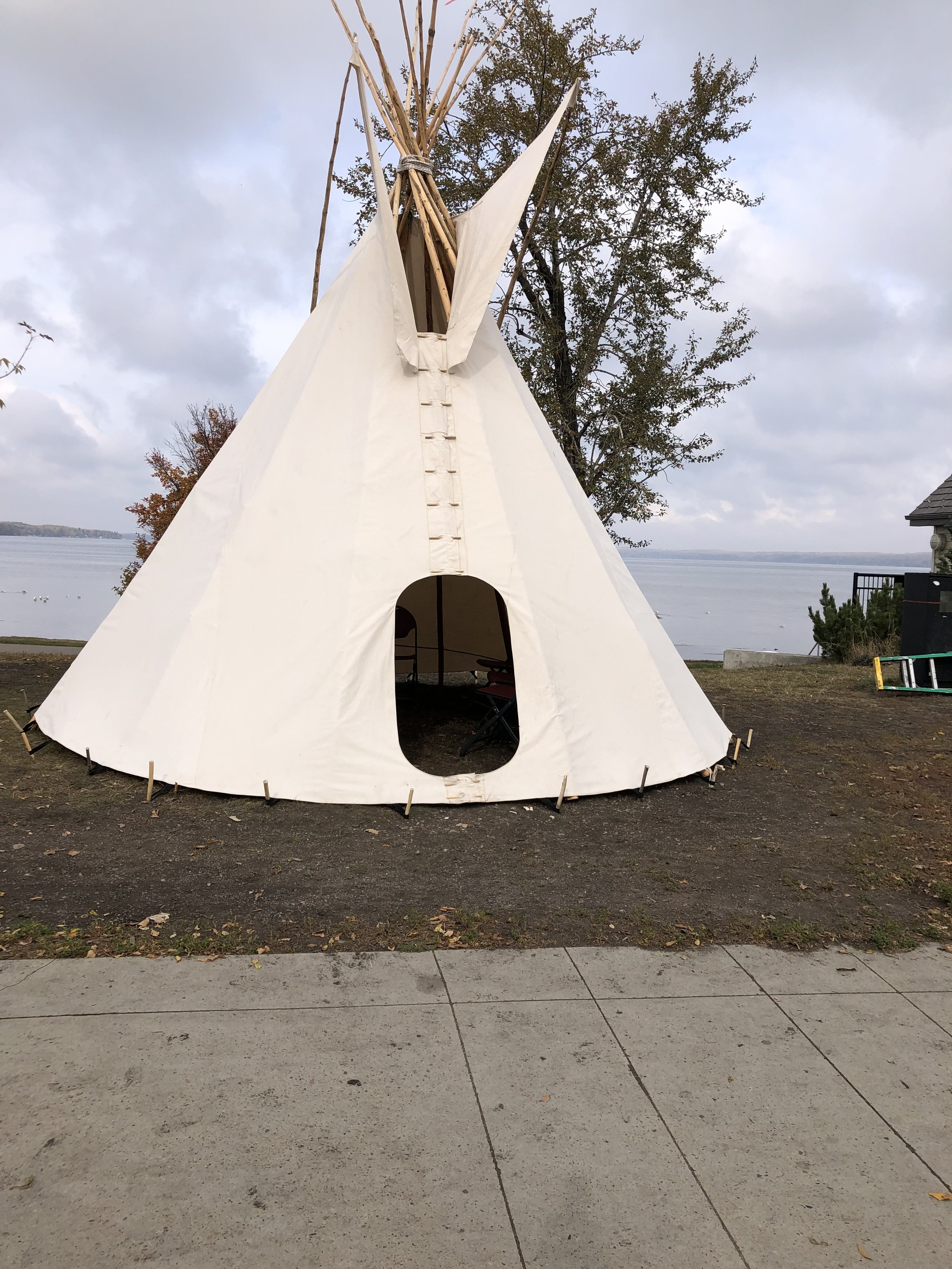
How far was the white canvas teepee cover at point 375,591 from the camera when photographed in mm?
5852

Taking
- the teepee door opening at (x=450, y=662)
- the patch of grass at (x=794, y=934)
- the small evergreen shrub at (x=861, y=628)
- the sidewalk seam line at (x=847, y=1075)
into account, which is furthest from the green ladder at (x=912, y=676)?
the sidewalk seam line at (x=847, y=1075)

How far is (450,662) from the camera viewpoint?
37.4ft

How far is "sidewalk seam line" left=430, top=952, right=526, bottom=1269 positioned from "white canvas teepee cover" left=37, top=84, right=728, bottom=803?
2191 millimetres

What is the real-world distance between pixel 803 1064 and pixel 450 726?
19.0 ft

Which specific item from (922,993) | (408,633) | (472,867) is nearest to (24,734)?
(472,867)

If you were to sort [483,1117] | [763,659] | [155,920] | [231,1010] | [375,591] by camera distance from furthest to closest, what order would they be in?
[763,659] < [375,591] < [155,920] < [231,1010] < [483,1117]

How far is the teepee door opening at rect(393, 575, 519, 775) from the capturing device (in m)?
8.34

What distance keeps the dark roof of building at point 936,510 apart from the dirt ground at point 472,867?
1128 cm

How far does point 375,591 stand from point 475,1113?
3.74 meters

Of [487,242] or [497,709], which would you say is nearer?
[487,242]

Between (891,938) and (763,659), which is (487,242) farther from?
(763,659)

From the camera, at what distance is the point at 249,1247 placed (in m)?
2.27

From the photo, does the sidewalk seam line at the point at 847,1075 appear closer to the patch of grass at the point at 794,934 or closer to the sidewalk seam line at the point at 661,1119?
the patch of grass at the point at 794,934

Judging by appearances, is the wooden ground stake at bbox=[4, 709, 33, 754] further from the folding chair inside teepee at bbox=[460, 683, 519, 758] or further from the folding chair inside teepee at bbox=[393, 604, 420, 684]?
the folding chair inside teepee at bbox=[393, 604, 420, 684]
